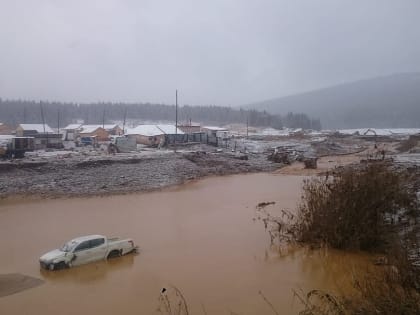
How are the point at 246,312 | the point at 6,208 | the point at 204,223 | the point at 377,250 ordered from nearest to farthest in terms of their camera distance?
the point at 246,312, the point at 377,250, the point at 204,223, the point at 6,208

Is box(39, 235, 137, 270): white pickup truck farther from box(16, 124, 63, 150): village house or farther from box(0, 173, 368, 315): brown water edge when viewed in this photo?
box(16, 124, 63, 150): village house

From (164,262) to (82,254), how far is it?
8.67 ft

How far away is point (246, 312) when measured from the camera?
9.10m

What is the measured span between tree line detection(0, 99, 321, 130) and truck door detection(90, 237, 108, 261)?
10142 centimetres

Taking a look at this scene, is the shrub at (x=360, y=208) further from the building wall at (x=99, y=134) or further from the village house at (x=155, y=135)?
the building wall at (x=99, y=134)

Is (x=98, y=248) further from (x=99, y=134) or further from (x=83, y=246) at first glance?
(x=99, y=134)

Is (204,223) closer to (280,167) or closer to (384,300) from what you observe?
(384,300)

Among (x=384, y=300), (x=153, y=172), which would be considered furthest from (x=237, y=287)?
(x=153, y=172)

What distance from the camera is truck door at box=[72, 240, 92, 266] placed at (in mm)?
12430

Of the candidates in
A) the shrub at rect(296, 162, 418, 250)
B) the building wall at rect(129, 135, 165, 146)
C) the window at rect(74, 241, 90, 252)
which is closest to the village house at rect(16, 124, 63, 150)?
the building wall at rect(129, 135, 165, 146)

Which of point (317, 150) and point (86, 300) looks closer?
point (86, 300)

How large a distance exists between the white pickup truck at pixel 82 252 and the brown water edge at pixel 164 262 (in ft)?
0.84

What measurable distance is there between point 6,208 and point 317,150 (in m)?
41.7

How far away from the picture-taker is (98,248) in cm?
1286
